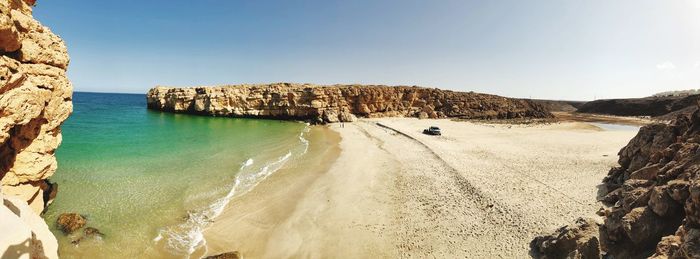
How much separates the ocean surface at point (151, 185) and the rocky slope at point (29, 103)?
2.40m

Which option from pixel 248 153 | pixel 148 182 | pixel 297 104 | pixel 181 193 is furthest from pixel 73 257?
pixel 297 104

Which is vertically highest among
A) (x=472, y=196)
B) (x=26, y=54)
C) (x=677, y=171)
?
(x=26, y=54)

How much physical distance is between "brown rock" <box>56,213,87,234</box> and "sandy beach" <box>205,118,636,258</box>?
522cm

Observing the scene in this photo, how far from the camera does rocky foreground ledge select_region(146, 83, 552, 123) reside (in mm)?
66625

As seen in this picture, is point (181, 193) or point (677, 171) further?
point (181, 193)

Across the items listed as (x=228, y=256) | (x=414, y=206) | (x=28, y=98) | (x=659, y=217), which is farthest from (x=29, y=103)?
(x=659, y=217)

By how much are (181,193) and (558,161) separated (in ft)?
81.8

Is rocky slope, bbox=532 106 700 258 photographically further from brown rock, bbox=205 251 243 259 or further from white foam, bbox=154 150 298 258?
white foam, bbox=154 150 298 258

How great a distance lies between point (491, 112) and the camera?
67.9 metres

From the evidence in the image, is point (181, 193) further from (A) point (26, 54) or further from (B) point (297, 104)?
(B) point (297, 104)

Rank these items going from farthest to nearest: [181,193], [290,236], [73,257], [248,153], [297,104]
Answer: [297,104]
[248,153]
[181,193]
[290,236]
[73,257]

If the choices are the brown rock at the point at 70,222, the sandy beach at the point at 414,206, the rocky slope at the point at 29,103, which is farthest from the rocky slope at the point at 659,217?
the brown rock at the point at 70,222

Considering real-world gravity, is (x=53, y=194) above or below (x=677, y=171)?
below

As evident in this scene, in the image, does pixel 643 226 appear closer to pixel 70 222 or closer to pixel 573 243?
pixel 573 243
